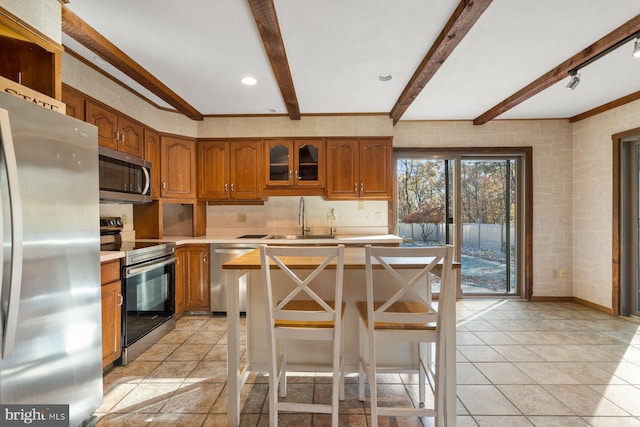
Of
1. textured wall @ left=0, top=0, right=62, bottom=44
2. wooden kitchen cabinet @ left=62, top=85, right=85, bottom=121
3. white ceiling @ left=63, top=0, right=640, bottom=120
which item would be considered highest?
white ceiling @ left=63, top=0, right=640, bottom=120

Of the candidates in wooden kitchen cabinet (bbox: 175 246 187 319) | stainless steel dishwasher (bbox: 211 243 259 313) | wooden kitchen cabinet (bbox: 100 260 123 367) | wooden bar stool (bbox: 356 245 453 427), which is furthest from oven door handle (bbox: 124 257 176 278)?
wooden bar stool (bbox: 356 245 453 427)

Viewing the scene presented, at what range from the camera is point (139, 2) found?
188 cm

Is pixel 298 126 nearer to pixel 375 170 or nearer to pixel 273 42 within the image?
pixel 375 170

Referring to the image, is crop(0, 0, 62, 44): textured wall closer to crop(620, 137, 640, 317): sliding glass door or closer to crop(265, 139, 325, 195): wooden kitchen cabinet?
crop(265, 139, 325, 195): wooden kitchen cabinet

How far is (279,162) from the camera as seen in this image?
13.2ft

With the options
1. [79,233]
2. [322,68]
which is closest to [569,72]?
[322,68]

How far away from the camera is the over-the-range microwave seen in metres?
2.62

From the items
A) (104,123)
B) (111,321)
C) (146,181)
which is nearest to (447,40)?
(104,123)

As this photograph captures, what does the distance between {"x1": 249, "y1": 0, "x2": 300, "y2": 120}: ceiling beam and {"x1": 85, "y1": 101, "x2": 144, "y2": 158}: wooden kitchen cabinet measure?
1.59 m

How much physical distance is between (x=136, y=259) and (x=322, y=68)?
7.59 ft

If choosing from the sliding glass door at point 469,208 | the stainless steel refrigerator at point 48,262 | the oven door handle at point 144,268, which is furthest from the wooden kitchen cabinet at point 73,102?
the sliding glass door at point 469,208

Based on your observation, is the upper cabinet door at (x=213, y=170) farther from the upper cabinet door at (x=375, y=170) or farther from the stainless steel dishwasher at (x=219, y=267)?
the upper cabinet door at (x=375, y=170)

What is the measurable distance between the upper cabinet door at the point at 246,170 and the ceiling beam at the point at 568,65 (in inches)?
117

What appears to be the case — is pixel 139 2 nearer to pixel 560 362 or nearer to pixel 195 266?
pixel 195 266
